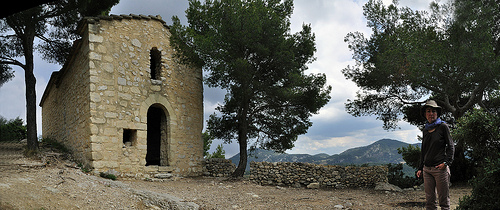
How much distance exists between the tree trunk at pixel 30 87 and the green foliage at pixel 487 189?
43.1 feet

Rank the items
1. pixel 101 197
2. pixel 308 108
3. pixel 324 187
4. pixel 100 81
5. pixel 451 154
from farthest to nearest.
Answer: pixel 308 108
pixel 324 187
pixel 100 81
pixel 101 197
pixel 451 154

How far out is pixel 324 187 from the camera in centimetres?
1205

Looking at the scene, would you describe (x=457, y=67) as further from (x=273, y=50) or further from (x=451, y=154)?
(x=451, y=154)

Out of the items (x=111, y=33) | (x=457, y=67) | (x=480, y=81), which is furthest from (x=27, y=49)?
(x=480, y=81)

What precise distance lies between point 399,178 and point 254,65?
919cm

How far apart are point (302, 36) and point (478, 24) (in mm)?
6571

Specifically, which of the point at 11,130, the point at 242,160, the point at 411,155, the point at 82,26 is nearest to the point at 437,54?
the point at 411,155

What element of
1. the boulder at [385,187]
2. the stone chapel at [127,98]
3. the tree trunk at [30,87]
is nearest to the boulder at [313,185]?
the boulder at [385,187]

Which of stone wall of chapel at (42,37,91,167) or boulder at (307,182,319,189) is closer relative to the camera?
stone wall of chapel at (42,37,91,167)

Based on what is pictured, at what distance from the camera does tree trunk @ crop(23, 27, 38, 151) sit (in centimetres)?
1115

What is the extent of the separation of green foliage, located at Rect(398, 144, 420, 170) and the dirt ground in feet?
14.1

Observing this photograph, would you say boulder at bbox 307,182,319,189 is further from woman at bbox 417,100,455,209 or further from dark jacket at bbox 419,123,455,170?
dark jacket at bbox 419,123,455,170

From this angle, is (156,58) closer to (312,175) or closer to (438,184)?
(312,175)

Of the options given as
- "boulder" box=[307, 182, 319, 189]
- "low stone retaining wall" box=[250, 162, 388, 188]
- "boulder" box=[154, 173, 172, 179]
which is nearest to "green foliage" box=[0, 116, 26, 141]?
"boulder" box=[154, 173, 172, 179]
